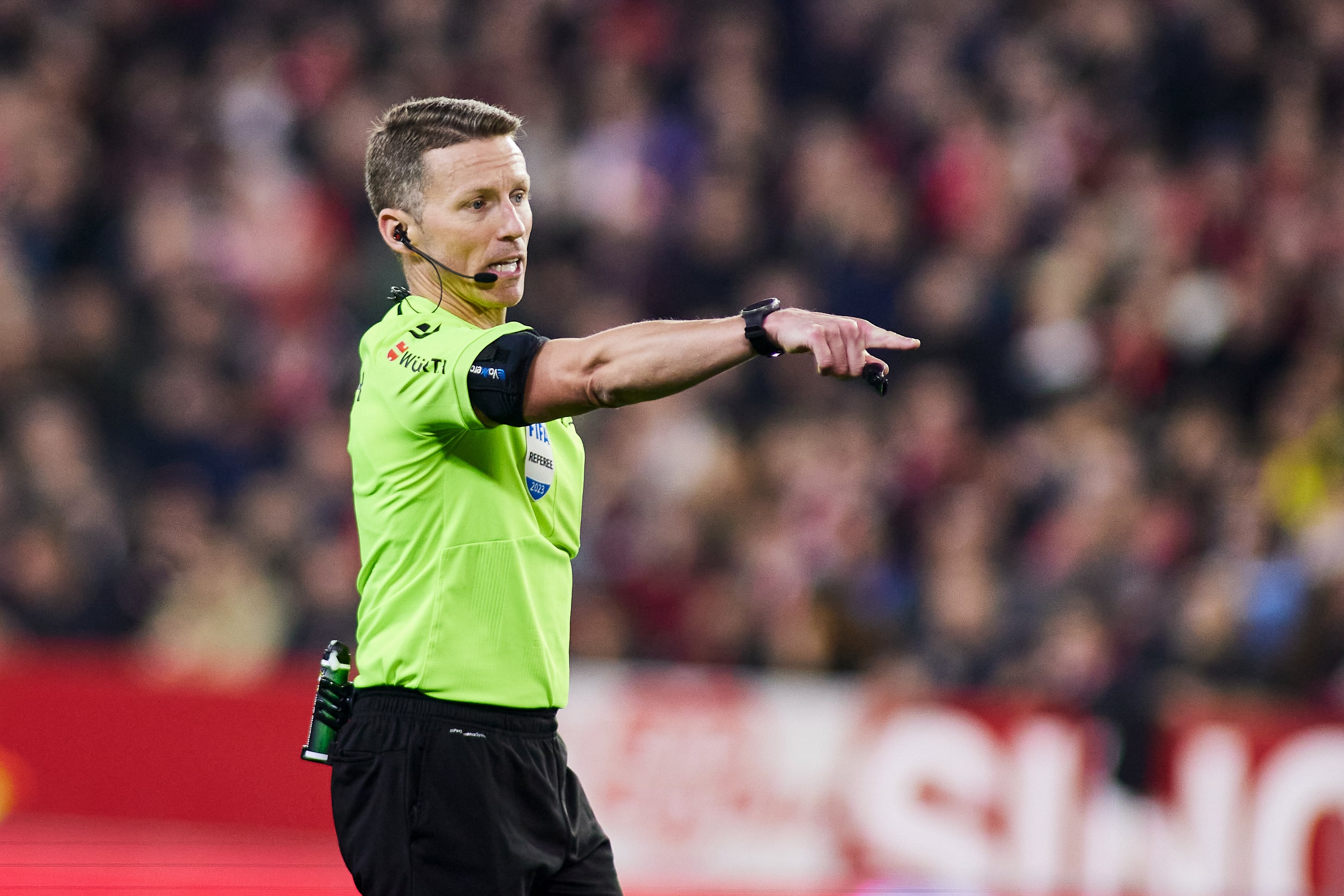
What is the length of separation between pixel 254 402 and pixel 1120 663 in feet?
18.3

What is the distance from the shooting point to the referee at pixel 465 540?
3.32 meters

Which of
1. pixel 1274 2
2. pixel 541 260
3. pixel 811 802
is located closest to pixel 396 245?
pixel 811 802

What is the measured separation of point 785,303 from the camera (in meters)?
11.1

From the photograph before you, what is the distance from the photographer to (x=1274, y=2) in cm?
1248

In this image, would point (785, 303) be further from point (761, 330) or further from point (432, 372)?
point (761, 330)

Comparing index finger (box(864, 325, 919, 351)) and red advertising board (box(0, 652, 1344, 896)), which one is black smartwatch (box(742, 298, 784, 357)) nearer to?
index finger (box(864, 325, 919, 351))

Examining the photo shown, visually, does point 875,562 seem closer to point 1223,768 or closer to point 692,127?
point 1223,768

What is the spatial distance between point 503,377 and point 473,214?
1.77ft

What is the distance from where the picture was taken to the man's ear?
146 inches

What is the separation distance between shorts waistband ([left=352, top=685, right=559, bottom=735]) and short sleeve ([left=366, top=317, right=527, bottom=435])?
518mm

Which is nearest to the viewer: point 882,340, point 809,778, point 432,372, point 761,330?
point 882,340

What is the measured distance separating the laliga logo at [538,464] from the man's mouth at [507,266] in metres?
0.33

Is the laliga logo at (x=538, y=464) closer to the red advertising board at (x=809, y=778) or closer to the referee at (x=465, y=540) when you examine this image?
the referee at (x=465, y=540)

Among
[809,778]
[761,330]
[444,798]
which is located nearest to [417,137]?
[761,330]
